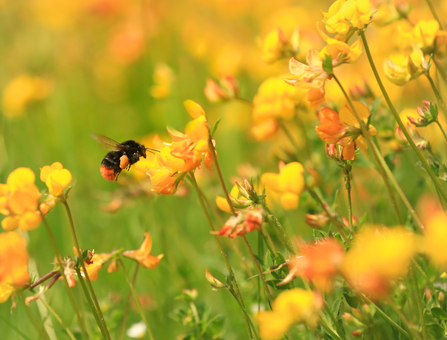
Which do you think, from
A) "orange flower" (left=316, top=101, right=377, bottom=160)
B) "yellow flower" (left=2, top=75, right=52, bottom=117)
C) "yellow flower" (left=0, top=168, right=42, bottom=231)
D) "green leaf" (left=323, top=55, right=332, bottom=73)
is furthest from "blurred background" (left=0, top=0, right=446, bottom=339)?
"green leaf" (left=323, top=55, right=332, bottom=73)

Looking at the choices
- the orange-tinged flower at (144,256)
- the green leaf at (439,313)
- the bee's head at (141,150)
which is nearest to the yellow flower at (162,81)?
the bee's head at (141,150)

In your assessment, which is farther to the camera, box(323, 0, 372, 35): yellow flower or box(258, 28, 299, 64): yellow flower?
box(258, 28, 299, 64): yellow flower

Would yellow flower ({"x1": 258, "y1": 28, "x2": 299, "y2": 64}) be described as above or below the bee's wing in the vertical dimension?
above

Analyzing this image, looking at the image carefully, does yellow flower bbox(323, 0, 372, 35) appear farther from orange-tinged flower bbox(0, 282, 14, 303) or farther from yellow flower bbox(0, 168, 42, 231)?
orange-tinged flower bbox(0, 282, 14, 303)

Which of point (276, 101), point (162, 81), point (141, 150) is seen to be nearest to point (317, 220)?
point (276, 101)

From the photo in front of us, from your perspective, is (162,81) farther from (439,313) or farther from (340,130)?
(439,313)

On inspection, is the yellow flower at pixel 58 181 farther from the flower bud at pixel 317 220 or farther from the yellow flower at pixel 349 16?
the yellow flower at pixel 349 16

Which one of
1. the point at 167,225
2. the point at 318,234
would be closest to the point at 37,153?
the point at 167,225
